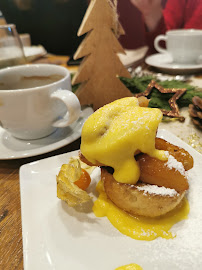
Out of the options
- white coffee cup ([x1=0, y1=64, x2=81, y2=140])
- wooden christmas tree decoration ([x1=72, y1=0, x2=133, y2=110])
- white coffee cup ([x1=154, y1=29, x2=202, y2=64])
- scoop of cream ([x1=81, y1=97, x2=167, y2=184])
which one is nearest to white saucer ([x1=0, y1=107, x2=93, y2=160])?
white coffee cup ([x1=0, y1=64, x2=81, y2=140])

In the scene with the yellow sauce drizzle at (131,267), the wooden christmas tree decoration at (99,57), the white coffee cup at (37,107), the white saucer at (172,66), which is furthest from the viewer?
the white saucer at (172,66)

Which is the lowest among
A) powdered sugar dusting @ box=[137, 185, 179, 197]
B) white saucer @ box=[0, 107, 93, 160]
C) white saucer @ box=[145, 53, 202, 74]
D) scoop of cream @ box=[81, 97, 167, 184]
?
white saucer @ box=[145, 53, 202, 74]

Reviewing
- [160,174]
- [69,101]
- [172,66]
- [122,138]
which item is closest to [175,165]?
[160,174]

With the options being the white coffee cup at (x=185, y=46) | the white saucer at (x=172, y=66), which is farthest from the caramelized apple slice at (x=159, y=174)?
the white coffee cup at (x=185, y=46)

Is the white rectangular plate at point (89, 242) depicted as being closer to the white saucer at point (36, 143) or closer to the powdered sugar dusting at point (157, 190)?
the powdered sugar dusting at point (157, 190)

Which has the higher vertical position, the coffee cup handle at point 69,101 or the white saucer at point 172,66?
the coffee cup handle at point 69,101

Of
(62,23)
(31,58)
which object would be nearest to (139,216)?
(31,58)

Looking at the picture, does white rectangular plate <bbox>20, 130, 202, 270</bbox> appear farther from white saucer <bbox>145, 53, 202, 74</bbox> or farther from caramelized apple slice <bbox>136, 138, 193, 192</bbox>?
white saucer <bbox>145, 53, 202, 74</bbox>
